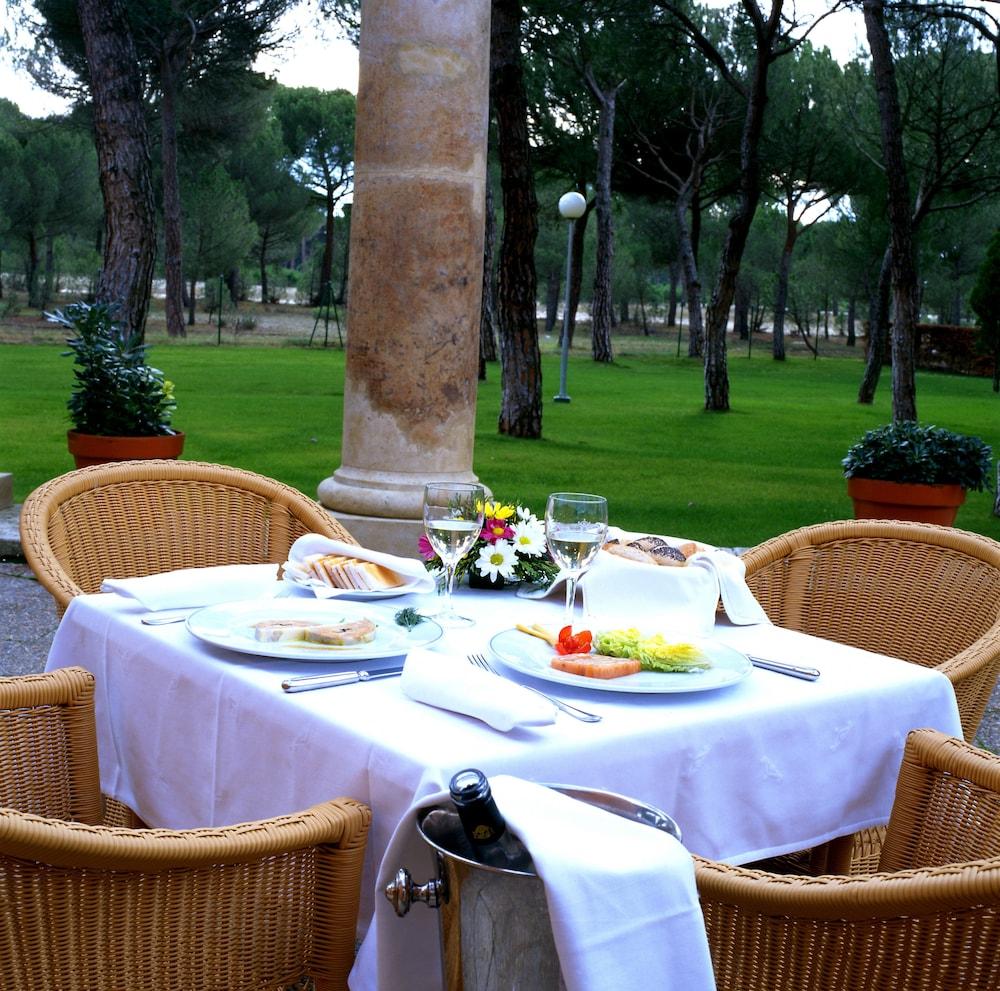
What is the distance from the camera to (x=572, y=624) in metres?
1.96

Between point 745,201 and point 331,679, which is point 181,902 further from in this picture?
point 745,201

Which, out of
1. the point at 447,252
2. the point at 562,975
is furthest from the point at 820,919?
the point at 447,252

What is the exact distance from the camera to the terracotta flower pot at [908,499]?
6.66 meters

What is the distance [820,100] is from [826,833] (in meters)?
29.8

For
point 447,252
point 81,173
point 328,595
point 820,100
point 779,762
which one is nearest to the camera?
point 779,762

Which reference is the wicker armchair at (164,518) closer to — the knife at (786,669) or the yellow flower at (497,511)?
the yellow flower at (497,511)

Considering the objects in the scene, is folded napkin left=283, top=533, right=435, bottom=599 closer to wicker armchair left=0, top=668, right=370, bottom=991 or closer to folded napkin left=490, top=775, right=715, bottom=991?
wicker armchair left=0, top=668, right=370, bottom=991

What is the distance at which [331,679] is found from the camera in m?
1.75

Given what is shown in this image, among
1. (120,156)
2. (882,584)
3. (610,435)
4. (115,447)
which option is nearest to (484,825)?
(882,584)

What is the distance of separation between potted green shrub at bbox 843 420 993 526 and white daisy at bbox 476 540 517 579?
190 inches

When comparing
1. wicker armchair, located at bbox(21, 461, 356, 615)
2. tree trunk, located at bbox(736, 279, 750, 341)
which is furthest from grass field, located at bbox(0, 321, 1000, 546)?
tree trunk, located at bbox(736, 279, 750, 341)

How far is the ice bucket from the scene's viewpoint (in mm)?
1210

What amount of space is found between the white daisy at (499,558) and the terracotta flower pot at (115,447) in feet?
16.7

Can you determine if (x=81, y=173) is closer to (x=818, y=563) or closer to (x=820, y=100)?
(x=820, y=100)
